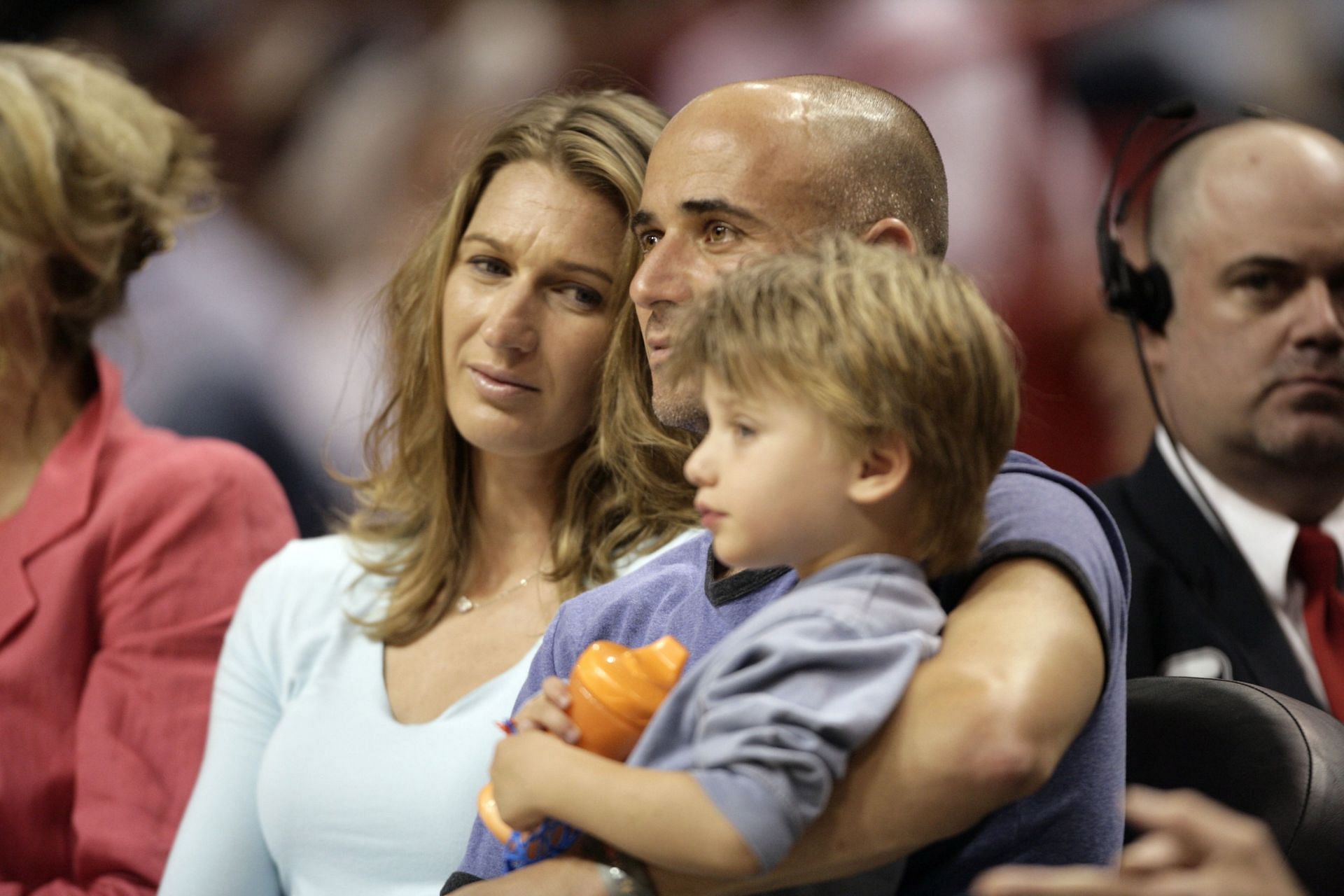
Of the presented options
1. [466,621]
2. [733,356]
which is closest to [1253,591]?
[466,621]

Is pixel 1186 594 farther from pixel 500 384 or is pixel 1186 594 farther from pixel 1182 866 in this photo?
pixel 1182 866

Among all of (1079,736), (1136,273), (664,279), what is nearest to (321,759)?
(664,279)

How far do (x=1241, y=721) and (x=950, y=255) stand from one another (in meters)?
1.26

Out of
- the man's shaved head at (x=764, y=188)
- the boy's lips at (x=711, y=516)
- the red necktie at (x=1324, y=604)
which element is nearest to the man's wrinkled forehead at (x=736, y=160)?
the man's shaved head at (x=764, y=188)

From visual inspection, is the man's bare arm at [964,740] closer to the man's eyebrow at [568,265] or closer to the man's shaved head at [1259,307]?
the man's eyebrow at [568,265]

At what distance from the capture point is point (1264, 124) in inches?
85.4

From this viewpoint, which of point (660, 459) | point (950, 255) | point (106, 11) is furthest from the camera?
point (106, 11)

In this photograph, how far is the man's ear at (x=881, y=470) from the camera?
38.2 inches

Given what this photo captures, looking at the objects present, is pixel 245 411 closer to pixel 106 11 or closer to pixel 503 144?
pixel 106 11

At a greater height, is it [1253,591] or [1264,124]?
[1264,124]

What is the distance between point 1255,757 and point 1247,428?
107cm

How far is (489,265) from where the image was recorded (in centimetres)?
185

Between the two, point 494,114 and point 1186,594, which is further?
point 494,114

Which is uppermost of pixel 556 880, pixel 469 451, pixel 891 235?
pixel 891 235
